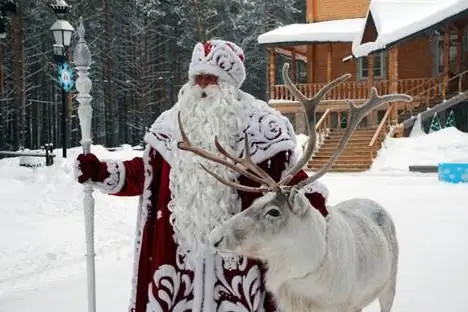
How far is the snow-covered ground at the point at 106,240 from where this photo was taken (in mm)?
5547

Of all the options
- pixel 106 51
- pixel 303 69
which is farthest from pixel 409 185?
pixel 303 69

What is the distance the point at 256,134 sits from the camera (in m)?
3.08

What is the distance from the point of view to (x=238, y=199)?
10.1 feet

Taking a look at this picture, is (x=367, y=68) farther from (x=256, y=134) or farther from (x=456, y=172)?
(x=256, y=134)

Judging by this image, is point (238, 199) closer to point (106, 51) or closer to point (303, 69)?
point (106, 51)

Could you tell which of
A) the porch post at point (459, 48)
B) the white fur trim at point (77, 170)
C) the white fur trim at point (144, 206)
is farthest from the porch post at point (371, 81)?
the white fur trim at point (77, 170)

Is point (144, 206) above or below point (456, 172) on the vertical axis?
above

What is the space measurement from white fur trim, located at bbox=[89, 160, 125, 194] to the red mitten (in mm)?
27

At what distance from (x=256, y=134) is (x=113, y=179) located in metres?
0.83

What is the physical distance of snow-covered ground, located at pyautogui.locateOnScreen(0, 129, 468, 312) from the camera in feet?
18.2

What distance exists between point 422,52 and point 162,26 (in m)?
14.8

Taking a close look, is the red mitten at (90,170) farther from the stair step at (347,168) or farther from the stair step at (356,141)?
the stair step at (356,141)

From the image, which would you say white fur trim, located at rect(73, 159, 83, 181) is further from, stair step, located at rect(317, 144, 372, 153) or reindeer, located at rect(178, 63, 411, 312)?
stair step, located at rect(317, 144, 372, 153)

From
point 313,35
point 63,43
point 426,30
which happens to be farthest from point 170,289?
point 313,35
